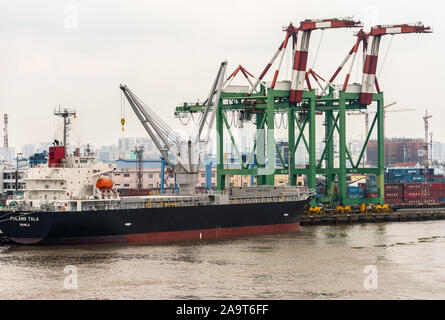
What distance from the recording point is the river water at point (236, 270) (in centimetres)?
3716

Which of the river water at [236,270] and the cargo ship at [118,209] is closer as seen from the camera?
the river water at [236,270]

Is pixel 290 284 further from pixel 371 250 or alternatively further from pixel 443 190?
pixel 443 190

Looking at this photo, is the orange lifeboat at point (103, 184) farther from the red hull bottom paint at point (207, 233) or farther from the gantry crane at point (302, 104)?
the gantry crane at point (302, 104)

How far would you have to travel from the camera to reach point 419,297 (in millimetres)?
35844

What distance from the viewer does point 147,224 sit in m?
55.0

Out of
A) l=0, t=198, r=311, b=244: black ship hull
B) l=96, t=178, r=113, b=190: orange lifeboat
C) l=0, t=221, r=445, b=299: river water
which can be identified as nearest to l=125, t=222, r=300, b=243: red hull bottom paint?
l=0, t=198, r=311, b=244: black ship hull

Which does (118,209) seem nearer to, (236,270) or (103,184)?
(103,184)

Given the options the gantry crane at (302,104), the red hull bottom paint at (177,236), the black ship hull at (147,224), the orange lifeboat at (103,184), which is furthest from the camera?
the gantry crane at (302,104)

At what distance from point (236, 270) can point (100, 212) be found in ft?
43.5

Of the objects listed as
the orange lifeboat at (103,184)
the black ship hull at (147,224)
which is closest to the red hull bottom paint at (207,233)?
the black ship hull at (147,224)

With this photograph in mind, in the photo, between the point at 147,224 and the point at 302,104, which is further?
the point at 302,104

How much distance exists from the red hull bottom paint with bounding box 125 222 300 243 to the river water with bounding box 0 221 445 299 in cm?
216

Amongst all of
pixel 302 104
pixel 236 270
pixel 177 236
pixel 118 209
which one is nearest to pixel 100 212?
pixel 118 209
